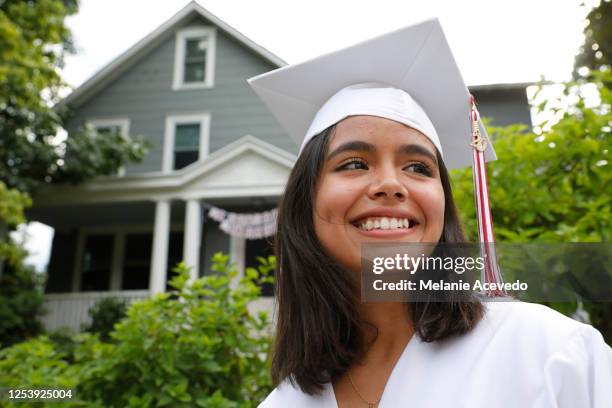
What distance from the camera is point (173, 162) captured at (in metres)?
9.27

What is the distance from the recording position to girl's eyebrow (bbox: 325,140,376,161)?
4.07 feet

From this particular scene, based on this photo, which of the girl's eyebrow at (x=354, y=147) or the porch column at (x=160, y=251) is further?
the porch column at (x=160, y=251)

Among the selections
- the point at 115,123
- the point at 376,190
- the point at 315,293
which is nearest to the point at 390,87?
the point at 376,190

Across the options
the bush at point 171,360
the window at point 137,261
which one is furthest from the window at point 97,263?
the bush at point 171,360

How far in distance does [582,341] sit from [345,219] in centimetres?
56

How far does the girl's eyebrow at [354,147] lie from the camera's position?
1240 mm

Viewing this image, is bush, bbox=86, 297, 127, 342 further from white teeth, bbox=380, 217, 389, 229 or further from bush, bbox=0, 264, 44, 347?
white teeth, bbox=380, 217, 389, 229

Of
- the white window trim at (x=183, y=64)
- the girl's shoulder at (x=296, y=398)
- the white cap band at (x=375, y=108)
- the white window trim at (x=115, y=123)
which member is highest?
the white window trim at (x=183, y=64)

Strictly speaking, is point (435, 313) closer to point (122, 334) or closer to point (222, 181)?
point (122, 334)

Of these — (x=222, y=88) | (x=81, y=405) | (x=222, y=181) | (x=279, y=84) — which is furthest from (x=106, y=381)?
(x=222, y=88)

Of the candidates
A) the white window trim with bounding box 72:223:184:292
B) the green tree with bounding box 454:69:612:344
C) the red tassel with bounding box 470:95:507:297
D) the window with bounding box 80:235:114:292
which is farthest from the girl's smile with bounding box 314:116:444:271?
the window with bounding box 80:235:114:292

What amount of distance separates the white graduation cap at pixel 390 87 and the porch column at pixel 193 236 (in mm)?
6997

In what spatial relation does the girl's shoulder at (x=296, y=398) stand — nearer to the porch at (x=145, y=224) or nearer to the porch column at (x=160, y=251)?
the porch at (x=145, y=224)

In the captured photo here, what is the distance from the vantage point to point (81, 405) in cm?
240
